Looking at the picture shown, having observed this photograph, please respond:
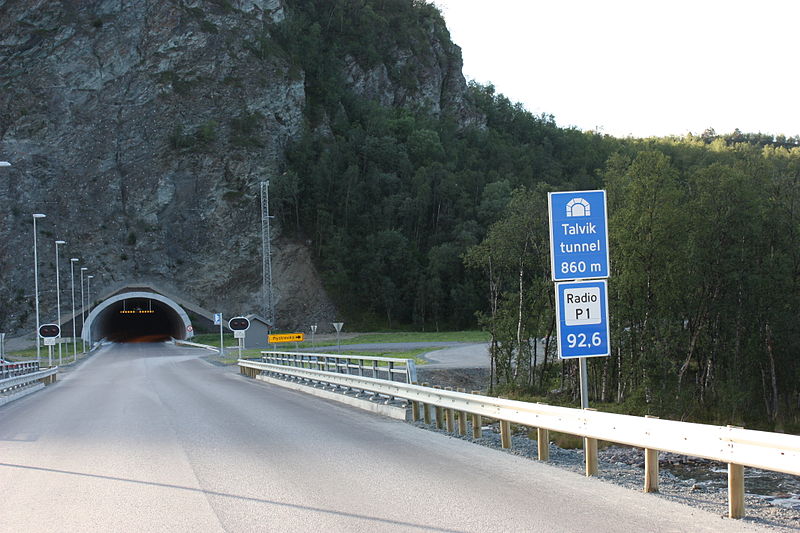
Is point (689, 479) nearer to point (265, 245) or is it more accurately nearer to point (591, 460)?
point (591, 460)

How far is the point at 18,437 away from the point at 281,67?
91926 millimetres

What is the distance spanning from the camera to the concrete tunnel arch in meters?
84.1

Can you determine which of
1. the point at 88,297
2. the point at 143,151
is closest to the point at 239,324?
the point at 88,297

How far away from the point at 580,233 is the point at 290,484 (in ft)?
16.1

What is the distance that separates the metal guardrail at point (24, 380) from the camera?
25453 millimetres

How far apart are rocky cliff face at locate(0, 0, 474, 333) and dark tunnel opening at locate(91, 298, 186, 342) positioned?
8.26 meters

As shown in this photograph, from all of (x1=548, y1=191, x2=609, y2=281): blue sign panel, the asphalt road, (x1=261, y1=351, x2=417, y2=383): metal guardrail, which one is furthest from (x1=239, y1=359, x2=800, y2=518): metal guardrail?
(x1=261, y1=351, x2=417, y2=383): metal guardrail

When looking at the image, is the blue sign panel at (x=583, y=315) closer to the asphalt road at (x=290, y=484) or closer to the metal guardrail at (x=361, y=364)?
the asphalt road at (x=290, y=484)

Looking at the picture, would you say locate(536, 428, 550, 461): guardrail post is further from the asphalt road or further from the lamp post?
the lamp post

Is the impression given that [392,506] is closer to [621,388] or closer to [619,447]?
[619,447]

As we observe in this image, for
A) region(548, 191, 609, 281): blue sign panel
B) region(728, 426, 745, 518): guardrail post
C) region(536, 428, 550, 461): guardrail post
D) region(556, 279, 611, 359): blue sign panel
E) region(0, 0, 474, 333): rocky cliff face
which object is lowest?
region(536, 428, 550, 461): guardrail post

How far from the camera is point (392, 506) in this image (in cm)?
781

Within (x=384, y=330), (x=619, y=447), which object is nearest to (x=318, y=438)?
(x=619, y=447)

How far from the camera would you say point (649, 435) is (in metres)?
8.41
